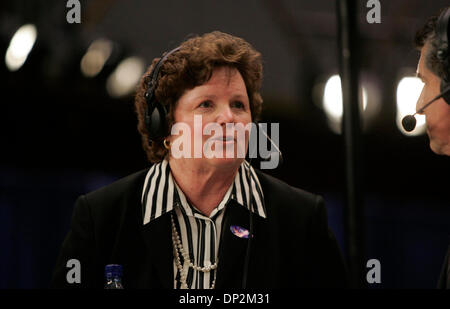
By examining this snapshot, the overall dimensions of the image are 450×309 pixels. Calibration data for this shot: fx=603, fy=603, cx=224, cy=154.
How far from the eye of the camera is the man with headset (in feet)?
3.85

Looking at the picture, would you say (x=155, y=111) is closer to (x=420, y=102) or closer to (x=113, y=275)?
(x=113, y=275)

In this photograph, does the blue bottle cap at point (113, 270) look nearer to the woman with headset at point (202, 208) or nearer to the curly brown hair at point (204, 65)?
the woman with headset at point (202, 208)

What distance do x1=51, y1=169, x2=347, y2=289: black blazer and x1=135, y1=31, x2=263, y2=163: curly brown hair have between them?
17cm

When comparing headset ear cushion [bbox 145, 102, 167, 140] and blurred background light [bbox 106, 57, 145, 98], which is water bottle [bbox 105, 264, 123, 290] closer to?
headset ear cushion [bbox 145, 102, 167, 140]

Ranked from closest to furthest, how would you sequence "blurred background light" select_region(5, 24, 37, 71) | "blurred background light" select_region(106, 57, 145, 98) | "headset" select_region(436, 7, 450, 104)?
"headset" select_region(436, 7, 450, 104) → "blurred background light" select_region(106, 57, 145, 98) → "blurred background light" select_region(5, 24, 37, 71)

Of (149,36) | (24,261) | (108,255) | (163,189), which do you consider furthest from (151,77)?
(24,261)

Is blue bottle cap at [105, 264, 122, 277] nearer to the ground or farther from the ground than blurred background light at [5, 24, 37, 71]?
nearer to the ground

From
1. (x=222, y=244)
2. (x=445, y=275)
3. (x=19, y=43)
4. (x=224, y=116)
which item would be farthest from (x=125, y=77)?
(x=445, y=275)

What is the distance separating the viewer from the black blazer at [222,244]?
1184mm

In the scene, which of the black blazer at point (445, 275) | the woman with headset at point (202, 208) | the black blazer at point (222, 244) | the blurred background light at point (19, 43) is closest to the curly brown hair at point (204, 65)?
the woman with headset at point (202, 208)

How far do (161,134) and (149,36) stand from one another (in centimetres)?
23

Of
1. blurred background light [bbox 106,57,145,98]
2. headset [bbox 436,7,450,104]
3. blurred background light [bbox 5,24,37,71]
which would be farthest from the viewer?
blurred background light [bbox 5,24,37,71]

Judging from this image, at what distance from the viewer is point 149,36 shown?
132cm

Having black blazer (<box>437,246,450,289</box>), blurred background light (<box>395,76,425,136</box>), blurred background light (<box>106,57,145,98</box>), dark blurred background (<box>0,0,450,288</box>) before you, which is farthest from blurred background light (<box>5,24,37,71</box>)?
black blazer (<box>437,246,450,289</box>)
